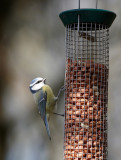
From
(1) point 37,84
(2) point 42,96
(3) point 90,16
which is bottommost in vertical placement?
(2) point 42,96

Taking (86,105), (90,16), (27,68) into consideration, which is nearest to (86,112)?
(86,105)

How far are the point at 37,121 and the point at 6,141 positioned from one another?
530mm

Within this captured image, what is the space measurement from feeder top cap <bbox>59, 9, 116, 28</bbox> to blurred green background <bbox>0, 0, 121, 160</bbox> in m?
2.06

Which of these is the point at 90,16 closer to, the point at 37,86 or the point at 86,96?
the point at 86,96

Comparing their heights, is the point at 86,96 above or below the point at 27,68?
below

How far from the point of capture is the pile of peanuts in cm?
395

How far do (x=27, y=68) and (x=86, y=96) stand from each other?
236 cm

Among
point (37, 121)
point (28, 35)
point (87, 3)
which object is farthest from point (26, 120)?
point (87, 3)

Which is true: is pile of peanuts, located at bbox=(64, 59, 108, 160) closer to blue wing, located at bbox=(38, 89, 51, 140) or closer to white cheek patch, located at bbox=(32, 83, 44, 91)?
blue wing, located at bbox=(38, 89, 51, 140)

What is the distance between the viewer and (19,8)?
629cm

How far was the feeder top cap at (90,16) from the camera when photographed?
3.86 m

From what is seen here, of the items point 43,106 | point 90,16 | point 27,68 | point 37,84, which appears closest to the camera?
point 90,16

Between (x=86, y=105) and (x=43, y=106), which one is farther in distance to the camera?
(x=43, y=106)

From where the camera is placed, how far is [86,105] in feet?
13.0
